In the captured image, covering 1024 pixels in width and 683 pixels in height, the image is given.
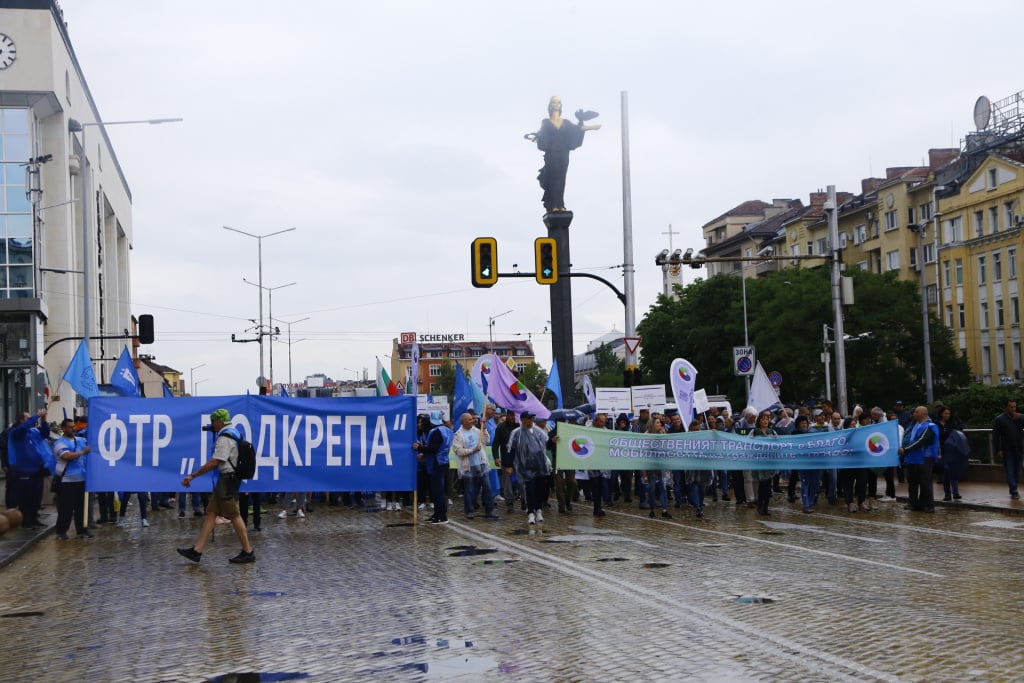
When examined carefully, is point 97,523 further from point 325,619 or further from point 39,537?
point 325,619

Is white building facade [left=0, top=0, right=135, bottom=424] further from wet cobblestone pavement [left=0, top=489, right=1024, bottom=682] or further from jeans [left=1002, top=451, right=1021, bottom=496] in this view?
wet cobblestone pavement [left=0, top=489, right=1024, bottom=682]

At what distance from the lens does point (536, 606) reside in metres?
11.2

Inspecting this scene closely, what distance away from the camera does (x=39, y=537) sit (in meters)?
19.5

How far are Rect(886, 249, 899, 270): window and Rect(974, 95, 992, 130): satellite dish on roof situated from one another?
13494 mm

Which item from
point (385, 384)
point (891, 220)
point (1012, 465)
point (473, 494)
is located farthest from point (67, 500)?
point (891, 220)

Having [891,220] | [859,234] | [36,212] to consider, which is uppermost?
[891,220]

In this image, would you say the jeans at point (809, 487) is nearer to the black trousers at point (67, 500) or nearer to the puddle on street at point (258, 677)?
the black trousers at point (67, 500)

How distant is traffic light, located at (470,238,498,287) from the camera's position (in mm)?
26625

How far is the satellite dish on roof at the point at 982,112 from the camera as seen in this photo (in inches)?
2885

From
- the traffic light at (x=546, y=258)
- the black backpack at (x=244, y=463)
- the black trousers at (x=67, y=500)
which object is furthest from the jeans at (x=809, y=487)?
the black trousers at (x=67, y=500)

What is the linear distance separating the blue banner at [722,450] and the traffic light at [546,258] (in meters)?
5.83

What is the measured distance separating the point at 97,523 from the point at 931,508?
14.4 meters

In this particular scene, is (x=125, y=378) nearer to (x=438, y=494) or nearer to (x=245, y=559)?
(x=438, y=494)

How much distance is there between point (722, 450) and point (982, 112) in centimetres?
5885
